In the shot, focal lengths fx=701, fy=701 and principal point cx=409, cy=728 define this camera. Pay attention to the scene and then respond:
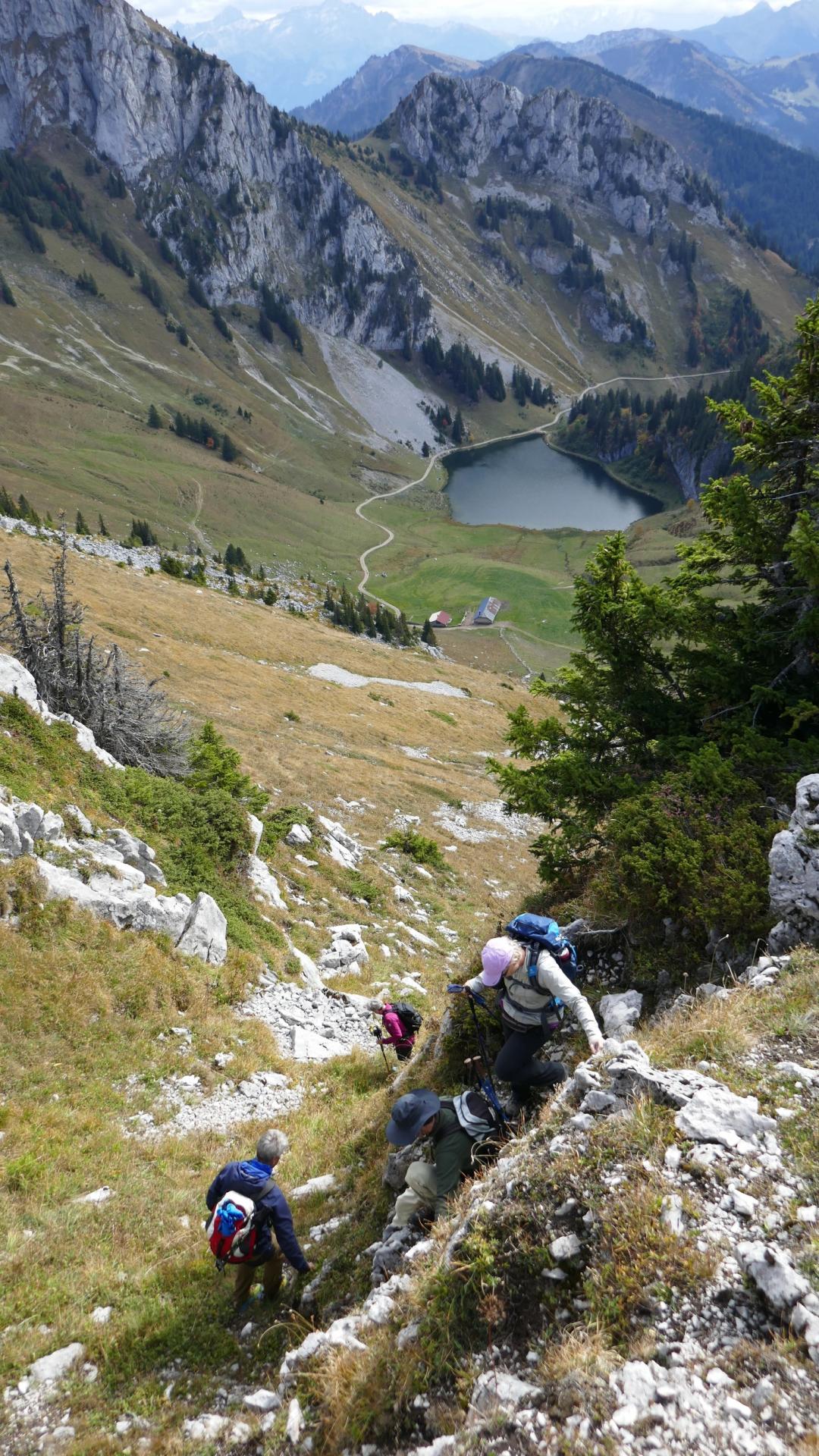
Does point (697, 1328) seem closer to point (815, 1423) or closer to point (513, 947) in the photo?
point (815, 1423)

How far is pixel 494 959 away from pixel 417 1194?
2.46 metres

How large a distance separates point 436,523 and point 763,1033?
18474 cm

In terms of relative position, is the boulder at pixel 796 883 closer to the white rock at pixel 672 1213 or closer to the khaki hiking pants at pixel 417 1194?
the white rock at pixel 672 1213

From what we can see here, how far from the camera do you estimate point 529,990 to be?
735cm

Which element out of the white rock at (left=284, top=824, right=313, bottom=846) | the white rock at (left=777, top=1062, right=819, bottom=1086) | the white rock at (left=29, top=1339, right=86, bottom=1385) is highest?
the white rock at (left=777, top=1062, right=819, bottom=1086)

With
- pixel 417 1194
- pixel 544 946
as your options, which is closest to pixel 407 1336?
pixel 417 1194

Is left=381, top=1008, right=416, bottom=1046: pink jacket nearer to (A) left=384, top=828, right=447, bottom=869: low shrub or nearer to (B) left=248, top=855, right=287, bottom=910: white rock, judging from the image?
(B) left=248, top=855, right=287, bottom=910: white rock

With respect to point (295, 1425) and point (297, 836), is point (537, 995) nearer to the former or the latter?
point (295, 1425)

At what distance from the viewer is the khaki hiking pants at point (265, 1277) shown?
7.50 metres

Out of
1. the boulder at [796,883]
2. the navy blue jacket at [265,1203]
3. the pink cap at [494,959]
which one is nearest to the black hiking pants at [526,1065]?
the pink cap at [494,959]

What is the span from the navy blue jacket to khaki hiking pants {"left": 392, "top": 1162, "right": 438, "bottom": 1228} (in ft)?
4.13

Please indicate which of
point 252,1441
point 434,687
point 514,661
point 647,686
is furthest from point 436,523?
point 252,1441

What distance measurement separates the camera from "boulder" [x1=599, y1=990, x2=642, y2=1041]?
8469 millimetres

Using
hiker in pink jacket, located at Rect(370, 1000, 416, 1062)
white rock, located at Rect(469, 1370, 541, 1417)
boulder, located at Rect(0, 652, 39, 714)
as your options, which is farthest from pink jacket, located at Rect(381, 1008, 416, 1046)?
boulder, located at Rect(0, 652, 39, 714)
